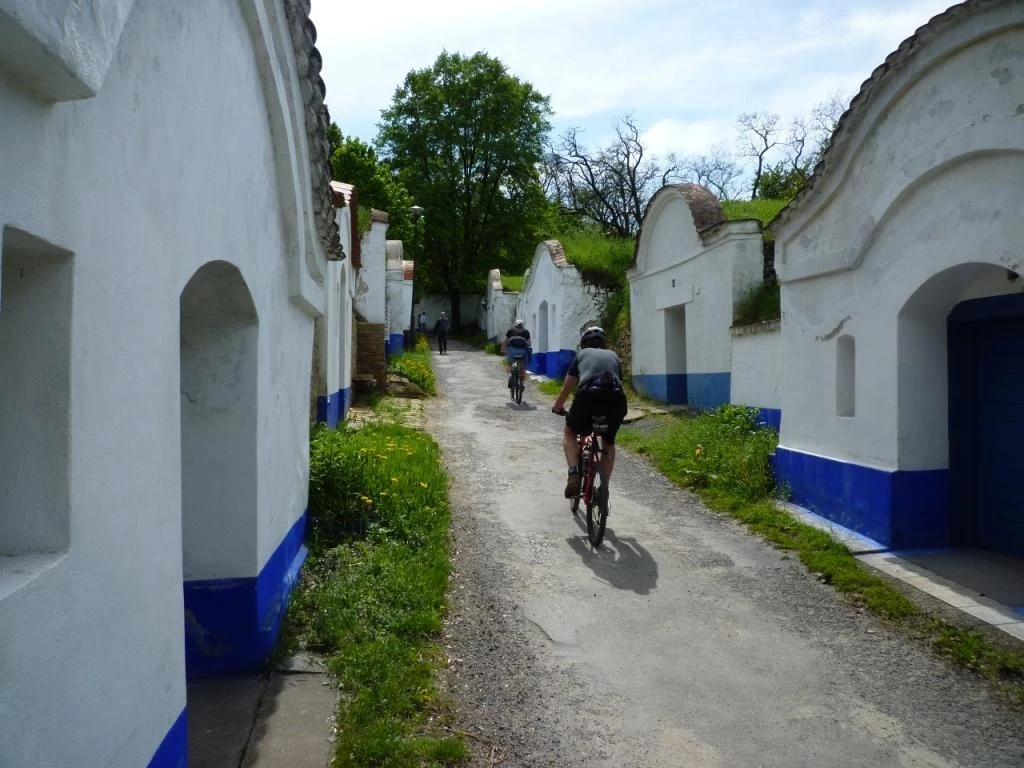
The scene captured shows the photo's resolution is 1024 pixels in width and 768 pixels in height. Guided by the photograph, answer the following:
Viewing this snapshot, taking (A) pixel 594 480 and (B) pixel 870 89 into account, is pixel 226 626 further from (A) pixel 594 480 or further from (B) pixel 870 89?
(B) pixel 870 89

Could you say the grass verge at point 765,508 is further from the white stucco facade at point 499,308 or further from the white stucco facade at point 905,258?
the white stucco facade at point 499,308

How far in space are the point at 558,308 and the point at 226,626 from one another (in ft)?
50.2

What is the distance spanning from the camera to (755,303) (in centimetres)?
1143

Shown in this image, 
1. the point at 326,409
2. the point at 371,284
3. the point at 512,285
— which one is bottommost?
the point at 326,409

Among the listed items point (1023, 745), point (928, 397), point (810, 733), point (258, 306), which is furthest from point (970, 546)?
point (258, 306)

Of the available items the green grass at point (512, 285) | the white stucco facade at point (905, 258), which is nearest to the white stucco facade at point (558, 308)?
the green grass at point (512, 285)

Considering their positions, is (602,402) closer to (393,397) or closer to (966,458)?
(966,458)

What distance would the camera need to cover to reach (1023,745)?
11.5 ft

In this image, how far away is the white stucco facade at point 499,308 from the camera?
28.8 meters

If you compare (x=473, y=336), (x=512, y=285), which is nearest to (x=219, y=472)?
(x=512, y=285)

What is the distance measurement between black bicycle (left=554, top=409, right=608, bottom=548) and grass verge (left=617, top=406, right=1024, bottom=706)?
Answer: 1.49 metres

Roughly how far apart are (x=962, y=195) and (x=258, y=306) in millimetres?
4671

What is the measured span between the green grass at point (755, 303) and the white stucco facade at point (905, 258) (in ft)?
12.2

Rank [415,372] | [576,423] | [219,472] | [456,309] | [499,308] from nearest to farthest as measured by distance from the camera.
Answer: [219,472]
[576,423]
[415,372]
[499,308]
[456,309]
